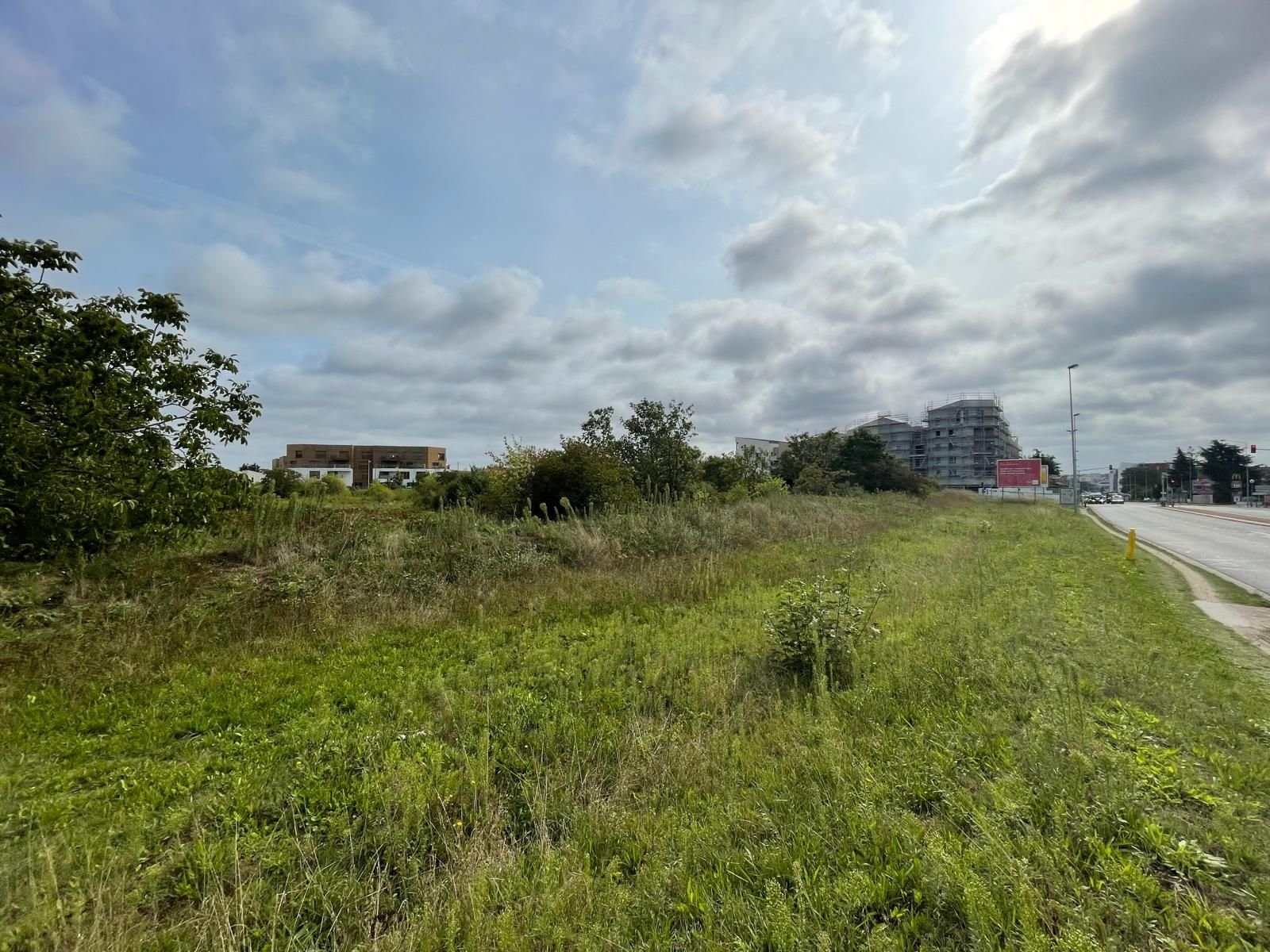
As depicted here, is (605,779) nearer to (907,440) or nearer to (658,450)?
(658,450)

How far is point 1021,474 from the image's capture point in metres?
66.3

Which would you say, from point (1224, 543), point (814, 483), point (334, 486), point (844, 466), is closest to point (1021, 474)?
point (844, 466)

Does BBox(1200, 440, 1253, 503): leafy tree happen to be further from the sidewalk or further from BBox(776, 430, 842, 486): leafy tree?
BBox(776, 430, 842, 486): leafy tree

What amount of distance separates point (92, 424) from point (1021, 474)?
81.6 m

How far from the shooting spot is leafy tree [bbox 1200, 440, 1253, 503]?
85375 mm

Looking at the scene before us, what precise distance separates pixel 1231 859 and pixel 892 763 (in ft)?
5.07

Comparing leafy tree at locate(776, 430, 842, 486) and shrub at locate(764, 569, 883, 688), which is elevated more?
leafy tree at locate(776, 430, 842, 486)

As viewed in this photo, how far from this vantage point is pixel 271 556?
9.65 meters

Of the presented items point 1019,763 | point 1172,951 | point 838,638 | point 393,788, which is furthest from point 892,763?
point 393,788

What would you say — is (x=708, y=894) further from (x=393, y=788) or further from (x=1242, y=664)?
(x=1242, y=664)

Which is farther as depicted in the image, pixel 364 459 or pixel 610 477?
pixel 364 459

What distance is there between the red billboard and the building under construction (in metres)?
Result: 46.1

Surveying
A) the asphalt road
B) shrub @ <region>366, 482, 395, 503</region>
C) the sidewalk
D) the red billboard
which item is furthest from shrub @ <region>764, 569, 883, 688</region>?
the red billboard

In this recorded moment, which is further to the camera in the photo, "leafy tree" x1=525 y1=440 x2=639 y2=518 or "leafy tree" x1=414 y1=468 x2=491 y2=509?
"leafy tree" x1=414 y1=468 x2=491 y2=509
